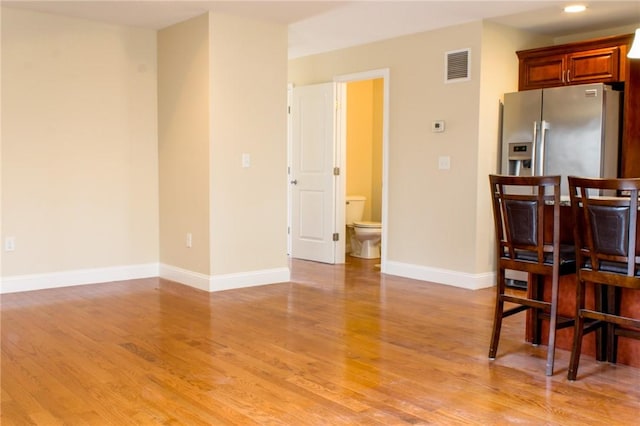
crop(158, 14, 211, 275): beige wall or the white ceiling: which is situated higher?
the white ceiling

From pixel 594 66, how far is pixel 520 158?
0.94m

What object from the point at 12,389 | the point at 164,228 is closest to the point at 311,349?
the point at 12,389

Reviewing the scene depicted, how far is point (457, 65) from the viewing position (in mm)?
5477

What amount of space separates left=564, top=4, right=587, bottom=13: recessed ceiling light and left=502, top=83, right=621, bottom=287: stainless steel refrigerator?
0.60 metres

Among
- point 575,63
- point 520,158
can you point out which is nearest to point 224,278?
point 520,158

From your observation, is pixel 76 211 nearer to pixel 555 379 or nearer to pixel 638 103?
pixel 555 379

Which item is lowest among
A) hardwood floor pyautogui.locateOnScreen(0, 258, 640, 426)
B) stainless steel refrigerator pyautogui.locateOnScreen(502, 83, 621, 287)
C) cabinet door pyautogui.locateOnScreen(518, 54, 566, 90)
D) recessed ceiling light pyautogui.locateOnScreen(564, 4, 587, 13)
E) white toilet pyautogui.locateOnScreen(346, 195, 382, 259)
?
hardwood floor pyautogui.locateOnScreen(0, 258, 640, 426)

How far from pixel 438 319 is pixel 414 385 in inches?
53.8

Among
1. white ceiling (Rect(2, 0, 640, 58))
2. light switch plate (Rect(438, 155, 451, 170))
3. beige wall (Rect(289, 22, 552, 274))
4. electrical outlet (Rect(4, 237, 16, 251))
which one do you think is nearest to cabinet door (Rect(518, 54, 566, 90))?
beige wall (Rect(289, 22, 552, 274))

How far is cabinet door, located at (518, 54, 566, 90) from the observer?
5305 mm

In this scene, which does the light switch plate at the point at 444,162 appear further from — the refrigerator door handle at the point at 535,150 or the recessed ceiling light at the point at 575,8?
the recessed ceiling light at the point at 575,8

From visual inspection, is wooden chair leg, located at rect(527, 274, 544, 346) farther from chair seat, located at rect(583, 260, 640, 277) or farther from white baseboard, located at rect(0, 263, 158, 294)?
white baseboard, located at rect(0, 263, 158, 294)

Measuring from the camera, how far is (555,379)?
3.06 meters

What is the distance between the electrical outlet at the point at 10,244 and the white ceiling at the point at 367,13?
1871 mm
